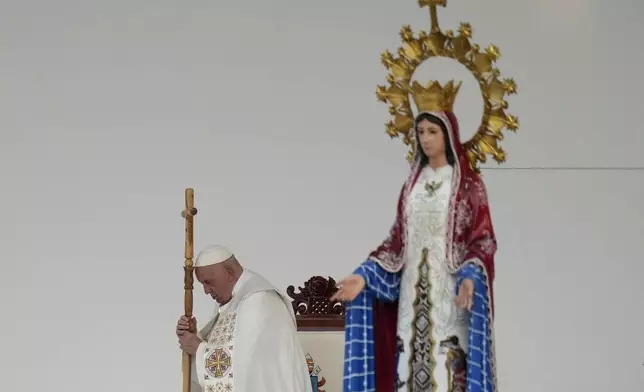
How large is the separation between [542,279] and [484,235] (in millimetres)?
3468

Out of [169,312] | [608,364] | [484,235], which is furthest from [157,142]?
[484,235]

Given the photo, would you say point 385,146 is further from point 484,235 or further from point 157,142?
point 484,235

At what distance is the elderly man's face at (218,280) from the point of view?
249 inches

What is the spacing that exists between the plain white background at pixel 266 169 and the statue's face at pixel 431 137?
3.16m

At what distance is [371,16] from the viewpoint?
863cm

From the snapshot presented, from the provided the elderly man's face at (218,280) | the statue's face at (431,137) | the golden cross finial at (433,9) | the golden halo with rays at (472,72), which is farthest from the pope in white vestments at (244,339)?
the golden cross finial at (433,9)

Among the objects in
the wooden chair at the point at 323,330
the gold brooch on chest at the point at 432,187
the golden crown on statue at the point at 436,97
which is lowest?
the wooden chair at the point at 323,330

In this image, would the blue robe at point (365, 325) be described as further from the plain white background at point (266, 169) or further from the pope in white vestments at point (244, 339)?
the plain white background at point (266, 169)

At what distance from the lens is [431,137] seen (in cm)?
521

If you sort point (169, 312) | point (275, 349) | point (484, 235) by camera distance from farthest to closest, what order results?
point (169, 312)
point (275, 349)
point (484, 235)

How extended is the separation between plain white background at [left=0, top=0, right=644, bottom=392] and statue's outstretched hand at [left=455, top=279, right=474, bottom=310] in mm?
3369

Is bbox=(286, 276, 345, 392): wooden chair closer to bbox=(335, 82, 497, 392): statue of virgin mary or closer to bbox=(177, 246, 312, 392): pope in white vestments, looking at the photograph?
bbox=(177, 246, 312, 392): pope in white vestments

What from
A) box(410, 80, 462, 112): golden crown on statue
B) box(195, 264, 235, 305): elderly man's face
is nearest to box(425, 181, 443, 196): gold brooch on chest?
box(410, 80, 462, 112): golden crown on statue

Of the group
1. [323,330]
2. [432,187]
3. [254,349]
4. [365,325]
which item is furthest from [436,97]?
[323,330]
